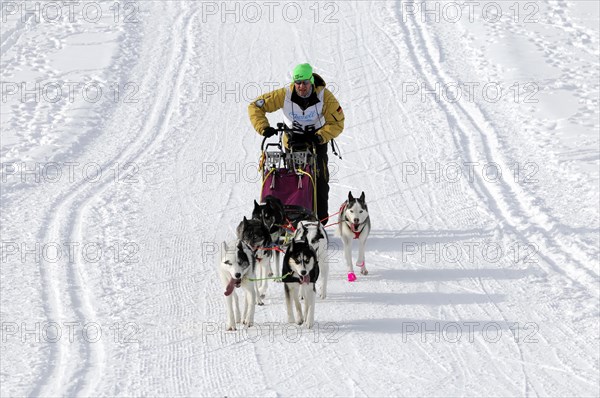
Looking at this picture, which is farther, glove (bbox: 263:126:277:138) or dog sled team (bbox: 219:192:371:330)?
glove (bbox: 263:126:277:138)

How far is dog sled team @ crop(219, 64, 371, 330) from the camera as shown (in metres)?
7.45

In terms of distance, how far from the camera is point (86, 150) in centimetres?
1218

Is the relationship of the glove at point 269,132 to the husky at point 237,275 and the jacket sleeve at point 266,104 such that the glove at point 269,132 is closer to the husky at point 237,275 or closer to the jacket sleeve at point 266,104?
the jacket sleeve at point 266,104

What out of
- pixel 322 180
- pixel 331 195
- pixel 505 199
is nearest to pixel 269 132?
pixel 322 180

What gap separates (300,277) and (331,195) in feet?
11.4

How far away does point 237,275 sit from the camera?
729 centimetres

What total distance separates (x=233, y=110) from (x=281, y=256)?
4958mm

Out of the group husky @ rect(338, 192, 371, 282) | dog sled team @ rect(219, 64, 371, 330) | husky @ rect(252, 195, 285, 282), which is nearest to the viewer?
dog sled team @ rect(219, 64, 371, 330)

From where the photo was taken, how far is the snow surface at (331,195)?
23.5ft

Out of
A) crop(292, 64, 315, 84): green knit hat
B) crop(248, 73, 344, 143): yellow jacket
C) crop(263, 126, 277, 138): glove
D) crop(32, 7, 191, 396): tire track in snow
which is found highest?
crop(292, 64, 315, 84): green knit hat

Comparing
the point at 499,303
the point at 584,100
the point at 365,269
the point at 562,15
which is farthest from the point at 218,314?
the point at 562,15

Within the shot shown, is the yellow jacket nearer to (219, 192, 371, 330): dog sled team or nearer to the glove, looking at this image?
the glove

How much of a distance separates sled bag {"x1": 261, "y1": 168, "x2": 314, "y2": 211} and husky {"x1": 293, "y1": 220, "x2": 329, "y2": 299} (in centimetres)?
55

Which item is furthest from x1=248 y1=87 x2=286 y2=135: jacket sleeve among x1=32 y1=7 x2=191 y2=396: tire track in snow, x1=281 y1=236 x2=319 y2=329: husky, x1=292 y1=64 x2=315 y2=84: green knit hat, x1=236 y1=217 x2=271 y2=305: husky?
x1=32 y1=7 x2=191 y2=396: tire track in snow
